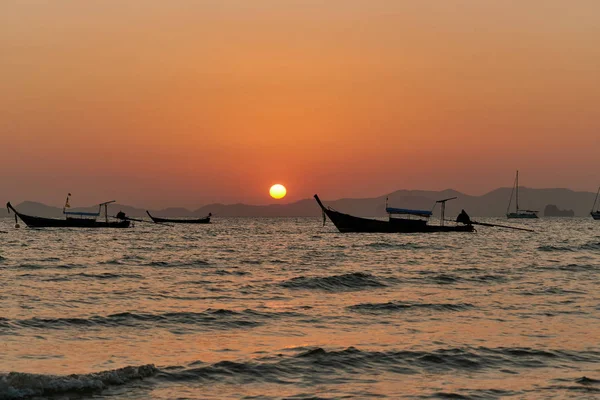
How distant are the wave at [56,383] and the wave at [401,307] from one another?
414 inches

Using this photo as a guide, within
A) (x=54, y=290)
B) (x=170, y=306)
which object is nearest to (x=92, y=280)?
(x=54, y=290)

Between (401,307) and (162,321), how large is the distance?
8043mm

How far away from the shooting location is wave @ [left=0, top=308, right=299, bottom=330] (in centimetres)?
1770

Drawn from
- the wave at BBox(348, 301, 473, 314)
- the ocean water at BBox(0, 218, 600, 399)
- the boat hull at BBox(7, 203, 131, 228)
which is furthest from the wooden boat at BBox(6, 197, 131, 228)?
the wave at BBox(348, 301, 473, 314)

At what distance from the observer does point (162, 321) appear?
1852 centimetres

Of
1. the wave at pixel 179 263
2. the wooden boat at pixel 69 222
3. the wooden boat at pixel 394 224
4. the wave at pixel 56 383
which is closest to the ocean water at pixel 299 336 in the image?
the wave at pixel 56 383

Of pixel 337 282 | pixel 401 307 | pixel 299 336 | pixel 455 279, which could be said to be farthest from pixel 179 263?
pixel 299 336

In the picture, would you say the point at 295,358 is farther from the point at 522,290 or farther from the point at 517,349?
the point at 522,290

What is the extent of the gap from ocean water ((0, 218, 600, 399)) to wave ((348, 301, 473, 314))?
10 centimetres

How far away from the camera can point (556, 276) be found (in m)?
32.2

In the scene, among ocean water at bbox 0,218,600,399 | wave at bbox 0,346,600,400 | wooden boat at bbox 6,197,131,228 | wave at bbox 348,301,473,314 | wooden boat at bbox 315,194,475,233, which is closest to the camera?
wave at bbox 0,346,600,400

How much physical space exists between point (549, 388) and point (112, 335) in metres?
10.6

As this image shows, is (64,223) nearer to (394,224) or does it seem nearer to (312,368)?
(394,224)

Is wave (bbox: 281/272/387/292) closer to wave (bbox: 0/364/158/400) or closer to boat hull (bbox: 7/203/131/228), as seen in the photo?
wave (bbox: 0/364/158/400)
